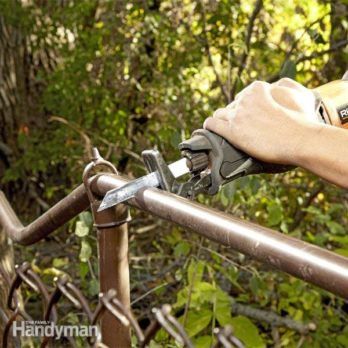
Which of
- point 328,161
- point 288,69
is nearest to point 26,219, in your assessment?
point 288,69

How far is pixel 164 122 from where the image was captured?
5.05 meters

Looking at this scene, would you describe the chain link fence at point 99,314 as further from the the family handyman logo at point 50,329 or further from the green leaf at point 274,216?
the green leaf at point 274,216

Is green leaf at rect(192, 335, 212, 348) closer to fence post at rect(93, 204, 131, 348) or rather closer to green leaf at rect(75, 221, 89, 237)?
green leaf at rect(75, 221, 89, 237)

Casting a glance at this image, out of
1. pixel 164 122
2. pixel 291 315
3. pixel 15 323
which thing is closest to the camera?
pixel 15 323

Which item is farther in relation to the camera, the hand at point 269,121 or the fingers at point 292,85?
the fingers at point 292,85

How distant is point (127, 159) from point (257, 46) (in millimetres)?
1131

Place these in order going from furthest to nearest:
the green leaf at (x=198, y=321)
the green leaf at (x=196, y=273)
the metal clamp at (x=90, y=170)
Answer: the green leaf at (x=196, y=273)
the green leaf at (x=198, y=321)
the metal clamp at (x=90, y=170)

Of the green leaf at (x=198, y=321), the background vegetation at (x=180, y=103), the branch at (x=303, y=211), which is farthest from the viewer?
the branch at (x=303, y=211)

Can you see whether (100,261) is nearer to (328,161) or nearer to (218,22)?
(328,161)

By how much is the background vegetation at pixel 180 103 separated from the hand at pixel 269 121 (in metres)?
2.10

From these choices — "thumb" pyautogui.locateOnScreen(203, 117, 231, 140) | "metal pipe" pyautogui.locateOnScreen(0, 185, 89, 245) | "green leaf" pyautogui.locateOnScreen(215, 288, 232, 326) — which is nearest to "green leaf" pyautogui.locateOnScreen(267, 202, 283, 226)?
"green leaf" pyautogui.locateOnScreen(215, 288, 232, 326)

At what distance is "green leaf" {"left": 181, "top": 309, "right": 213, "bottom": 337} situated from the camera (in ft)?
9.34

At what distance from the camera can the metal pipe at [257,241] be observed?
1.00m

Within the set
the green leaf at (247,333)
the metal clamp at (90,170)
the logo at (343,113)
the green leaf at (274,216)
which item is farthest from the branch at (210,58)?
the logo at (343,113)
